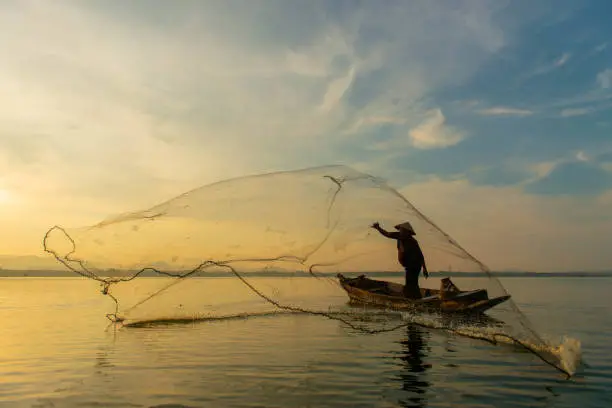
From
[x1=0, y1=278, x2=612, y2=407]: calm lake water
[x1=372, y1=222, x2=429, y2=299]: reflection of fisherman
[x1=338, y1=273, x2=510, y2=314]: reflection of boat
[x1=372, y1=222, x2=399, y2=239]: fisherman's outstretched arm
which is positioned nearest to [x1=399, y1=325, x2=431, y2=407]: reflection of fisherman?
[x1=0, y1=278, x2=612, y2=407]: calm lake water

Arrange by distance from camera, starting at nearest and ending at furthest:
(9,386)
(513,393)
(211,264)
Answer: (513,393) < (9,386) < (211,264)

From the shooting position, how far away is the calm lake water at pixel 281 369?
1058 centimetres

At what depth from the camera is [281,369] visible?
44.2 ft

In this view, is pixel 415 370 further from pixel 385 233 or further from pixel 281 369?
pixel 385 233

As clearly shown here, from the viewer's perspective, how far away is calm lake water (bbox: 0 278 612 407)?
10.6 m

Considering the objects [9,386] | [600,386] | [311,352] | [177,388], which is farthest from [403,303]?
[9,386]

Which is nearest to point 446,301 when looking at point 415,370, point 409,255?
point 409,255

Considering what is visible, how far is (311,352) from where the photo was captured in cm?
1627

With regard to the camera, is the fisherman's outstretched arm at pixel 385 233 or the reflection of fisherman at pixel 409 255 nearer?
the fisherman's outstretched arm at pixel 385 233

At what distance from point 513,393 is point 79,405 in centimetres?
847

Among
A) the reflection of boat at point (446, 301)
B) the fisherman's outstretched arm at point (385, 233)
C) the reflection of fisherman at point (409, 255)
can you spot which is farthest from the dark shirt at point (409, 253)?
the reflection of boat at point (446, 301)

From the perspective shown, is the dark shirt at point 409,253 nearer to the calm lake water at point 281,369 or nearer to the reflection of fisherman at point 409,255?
the reflection of fisherman at point 409,255

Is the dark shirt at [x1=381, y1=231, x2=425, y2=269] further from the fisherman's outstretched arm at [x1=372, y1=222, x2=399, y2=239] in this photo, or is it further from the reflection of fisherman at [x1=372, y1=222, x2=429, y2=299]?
the fisherman's outstretched arm at [x1=372, y1=222, x2=399, y2=239]

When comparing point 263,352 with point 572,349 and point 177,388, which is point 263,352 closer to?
point 177,388
